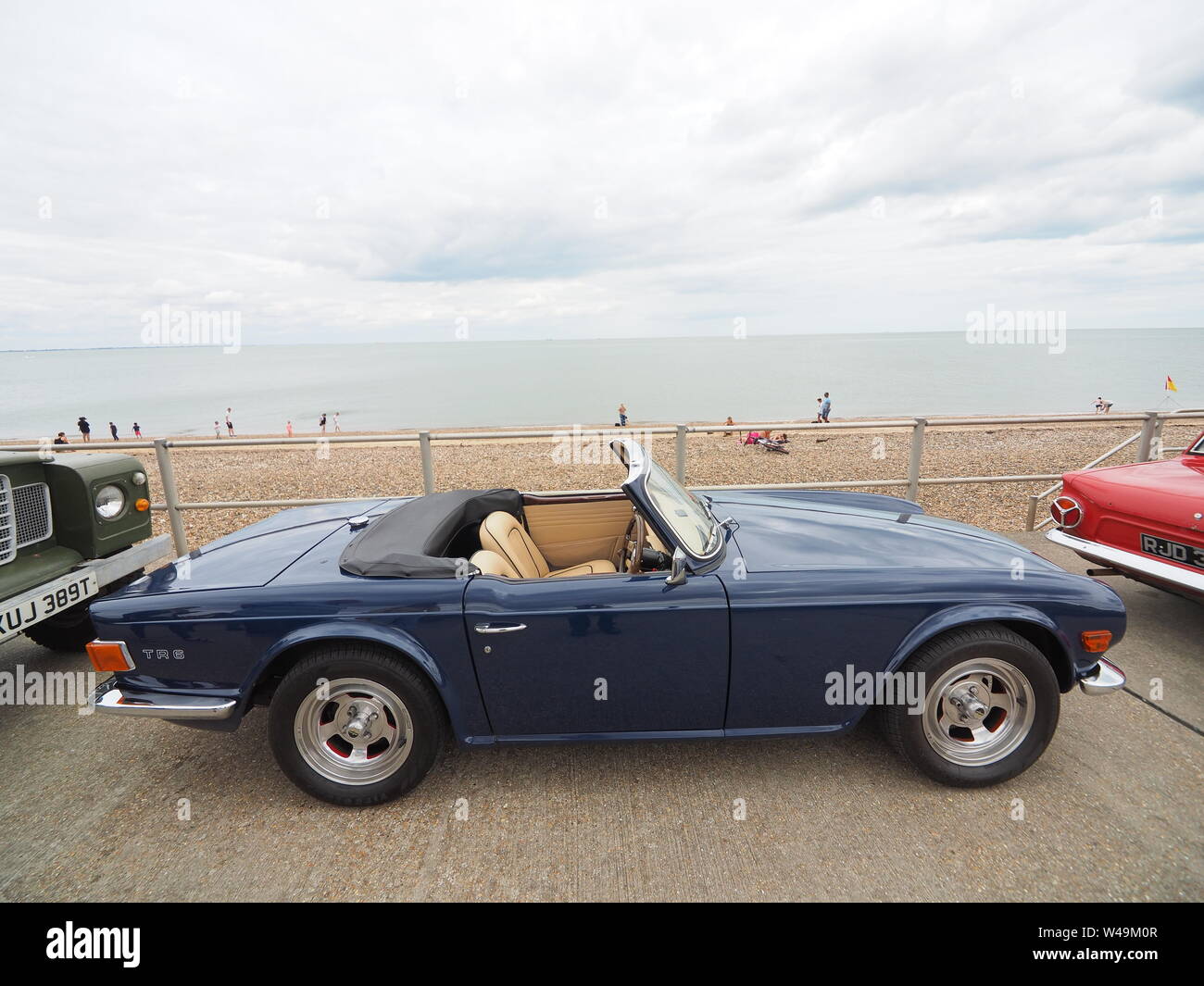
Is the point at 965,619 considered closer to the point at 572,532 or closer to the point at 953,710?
the point at 953,710

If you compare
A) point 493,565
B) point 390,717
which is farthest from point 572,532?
point 390,717

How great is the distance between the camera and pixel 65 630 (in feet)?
13.0

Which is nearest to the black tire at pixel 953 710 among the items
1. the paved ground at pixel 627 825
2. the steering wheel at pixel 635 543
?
the paved ground at pixel 627 825

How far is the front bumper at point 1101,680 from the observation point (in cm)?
251

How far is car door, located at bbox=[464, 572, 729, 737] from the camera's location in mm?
2387

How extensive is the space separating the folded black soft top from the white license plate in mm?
1706

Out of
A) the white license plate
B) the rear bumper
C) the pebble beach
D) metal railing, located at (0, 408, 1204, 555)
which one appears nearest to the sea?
the pebble beach

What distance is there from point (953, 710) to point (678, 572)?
4.39ft

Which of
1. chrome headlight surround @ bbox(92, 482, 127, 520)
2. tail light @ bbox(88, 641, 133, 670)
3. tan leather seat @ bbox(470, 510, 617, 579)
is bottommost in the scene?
tail light @ bbox(88, 641, 133, 670)

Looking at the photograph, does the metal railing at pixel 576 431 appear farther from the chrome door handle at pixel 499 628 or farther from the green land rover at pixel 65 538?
the chrome door handle at pixel 499 628

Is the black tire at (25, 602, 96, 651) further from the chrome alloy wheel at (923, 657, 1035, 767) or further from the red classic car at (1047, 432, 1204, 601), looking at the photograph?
the red classic car at (1047, 432, 1204, 601)

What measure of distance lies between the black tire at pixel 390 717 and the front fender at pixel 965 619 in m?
1.89
